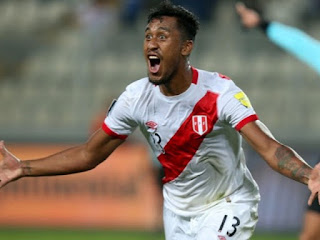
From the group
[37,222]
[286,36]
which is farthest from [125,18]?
[286,36]

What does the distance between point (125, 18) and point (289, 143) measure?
3.91 metres

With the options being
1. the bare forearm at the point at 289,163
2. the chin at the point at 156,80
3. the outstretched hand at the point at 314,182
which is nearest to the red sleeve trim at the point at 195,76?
the chin at the point at 156,80

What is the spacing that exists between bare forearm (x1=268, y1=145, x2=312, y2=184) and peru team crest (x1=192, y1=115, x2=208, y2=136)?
58 centimetres

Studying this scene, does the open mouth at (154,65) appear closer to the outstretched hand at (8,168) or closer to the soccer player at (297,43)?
the outstretched hand at (8,168)

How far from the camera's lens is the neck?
5809 millimetres

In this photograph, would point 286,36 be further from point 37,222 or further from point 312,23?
point 312,23

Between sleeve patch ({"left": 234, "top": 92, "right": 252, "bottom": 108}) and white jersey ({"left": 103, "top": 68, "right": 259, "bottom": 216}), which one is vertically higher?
sleeve patch ({"left": 234, "top": 92, "right": 252, "bottom": 108})

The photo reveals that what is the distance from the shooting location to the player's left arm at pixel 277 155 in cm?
528

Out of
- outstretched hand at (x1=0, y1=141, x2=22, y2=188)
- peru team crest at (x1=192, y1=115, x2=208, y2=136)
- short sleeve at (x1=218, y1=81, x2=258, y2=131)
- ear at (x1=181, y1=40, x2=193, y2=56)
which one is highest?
ear at (x1=181, y1=40, x2=193, y2=56)

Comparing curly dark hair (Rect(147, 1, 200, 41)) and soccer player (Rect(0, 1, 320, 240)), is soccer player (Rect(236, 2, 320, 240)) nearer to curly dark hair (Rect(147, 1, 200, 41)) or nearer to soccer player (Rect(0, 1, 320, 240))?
soccer player (Rect(0, 1, 320, 240))

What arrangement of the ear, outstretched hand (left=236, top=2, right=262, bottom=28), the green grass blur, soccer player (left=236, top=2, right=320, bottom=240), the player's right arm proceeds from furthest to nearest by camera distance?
the green grass blur → outstretched hand (left=236, top=2, right=262, bottom=28) → soccer player (left=236, top=2, right=320, bottom=240) → the player's right arm → the ear

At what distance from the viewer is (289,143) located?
1238 cm

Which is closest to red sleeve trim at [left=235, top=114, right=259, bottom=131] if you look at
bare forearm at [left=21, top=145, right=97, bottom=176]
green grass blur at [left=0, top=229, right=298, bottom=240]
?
bare forearm at [left=21, top=145, right=97, bottom=176]

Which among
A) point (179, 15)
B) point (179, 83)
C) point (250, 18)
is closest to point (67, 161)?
point (179, 83)
